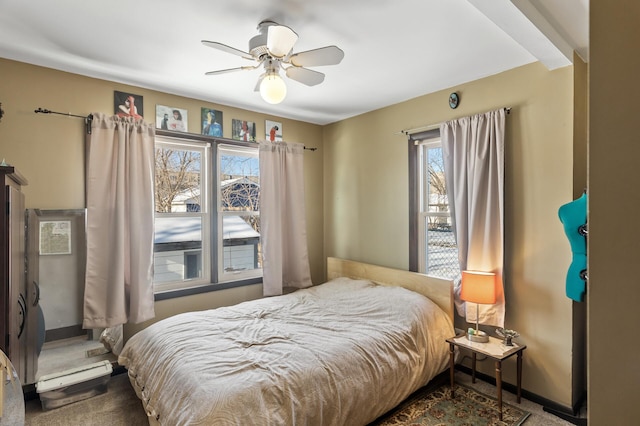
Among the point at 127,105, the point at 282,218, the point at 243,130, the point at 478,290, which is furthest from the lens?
the point at 282,218

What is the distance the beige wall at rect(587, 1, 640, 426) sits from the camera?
1.85ft

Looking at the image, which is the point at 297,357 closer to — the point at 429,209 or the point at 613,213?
the point at 613,213

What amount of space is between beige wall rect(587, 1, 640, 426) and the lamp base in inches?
85.4

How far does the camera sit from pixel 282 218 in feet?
12.7

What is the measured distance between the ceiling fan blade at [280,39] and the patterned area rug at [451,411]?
2.50 m

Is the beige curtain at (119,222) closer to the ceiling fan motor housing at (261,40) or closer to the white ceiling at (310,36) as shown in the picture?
the white ceiling at (310,36)

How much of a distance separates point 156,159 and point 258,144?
110 centimetres

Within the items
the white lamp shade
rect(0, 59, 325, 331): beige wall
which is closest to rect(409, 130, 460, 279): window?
the white lamp shade

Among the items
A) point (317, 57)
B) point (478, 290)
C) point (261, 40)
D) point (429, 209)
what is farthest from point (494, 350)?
point (261, 40)

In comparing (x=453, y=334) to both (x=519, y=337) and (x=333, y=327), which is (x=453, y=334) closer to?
(x=519, y=337)

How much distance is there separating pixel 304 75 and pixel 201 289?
2.40 meters

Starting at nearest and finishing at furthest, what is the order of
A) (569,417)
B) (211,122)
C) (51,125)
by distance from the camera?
(569,417), (51,125), (211,122)

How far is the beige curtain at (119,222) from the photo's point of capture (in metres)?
2.70

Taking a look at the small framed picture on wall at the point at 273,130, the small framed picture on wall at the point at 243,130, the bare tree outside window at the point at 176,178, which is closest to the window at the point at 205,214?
the bare tree outside window at the point at 176,178
